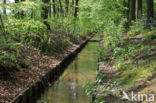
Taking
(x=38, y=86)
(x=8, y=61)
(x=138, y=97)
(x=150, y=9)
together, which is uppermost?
(x=150, y=9)

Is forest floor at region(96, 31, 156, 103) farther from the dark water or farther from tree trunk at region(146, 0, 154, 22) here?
tree trunk at region(146, 0, 154, 22)

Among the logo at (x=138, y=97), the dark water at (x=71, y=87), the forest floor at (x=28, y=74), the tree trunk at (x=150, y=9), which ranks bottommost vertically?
the dark water at (x=71, y=87)

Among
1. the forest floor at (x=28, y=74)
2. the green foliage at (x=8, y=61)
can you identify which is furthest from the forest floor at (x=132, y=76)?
the green foliage at (x=8, y=61)

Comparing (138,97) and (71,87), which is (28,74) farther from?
(138,97)

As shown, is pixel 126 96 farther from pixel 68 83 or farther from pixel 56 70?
pixel 56 70

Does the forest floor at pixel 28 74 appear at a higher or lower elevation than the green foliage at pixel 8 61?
lower

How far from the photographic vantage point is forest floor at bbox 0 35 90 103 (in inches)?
231

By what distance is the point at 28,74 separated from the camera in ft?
25.0

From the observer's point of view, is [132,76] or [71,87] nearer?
[132,76]

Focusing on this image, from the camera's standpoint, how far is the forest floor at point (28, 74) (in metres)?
5.87

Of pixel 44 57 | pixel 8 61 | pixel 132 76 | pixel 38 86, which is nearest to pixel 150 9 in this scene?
pixel 44 57

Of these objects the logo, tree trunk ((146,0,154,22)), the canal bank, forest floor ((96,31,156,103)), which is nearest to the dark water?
the canal bank

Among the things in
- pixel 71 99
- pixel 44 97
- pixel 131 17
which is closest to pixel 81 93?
pixel 71 99

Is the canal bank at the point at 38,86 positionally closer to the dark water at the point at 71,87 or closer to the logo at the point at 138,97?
the dark water at the point at 71,87
